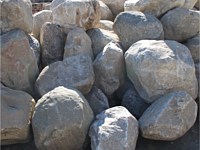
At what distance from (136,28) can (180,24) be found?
31 cm

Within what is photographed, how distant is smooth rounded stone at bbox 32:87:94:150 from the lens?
168cm

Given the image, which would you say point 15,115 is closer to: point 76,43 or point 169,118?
point 76,43

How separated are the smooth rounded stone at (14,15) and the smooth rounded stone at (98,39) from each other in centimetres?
44

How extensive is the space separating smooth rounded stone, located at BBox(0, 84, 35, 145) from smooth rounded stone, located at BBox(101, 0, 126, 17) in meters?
1.24

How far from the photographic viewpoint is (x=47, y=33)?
218cm

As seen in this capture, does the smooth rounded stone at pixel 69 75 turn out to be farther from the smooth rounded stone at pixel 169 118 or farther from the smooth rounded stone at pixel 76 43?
the smooth rounded stone at pixel 169 118

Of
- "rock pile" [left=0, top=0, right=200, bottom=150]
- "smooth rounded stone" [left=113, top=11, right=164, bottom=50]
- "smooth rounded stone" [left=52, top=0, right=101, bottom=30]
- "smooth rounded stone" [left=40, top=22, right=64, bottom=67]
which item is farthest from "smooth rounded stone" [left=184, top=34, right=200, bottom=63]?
"smooth rounded stone" [left=40, top=22, right=64, bottom=67]

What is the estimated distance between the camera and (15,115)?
Answer: 1.71 m

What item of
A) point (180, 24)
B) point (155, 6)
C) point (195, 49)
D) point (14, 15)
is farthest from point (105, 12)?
point (14, 15)

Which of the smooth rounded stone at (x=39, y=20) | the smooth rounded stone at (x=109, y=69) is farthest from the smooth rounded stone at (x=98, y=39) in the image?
the smooth rounded stone at (x=39, y=20)

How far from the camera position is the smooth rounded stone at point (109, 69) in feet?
6.65

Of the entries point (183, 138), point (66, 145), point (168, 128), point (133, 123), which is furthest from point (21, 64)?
point (183, 138)

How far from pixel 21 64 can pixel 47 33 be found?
0.32m

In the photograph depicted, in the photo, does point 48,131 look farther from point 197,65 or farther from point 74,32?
point 197,65
